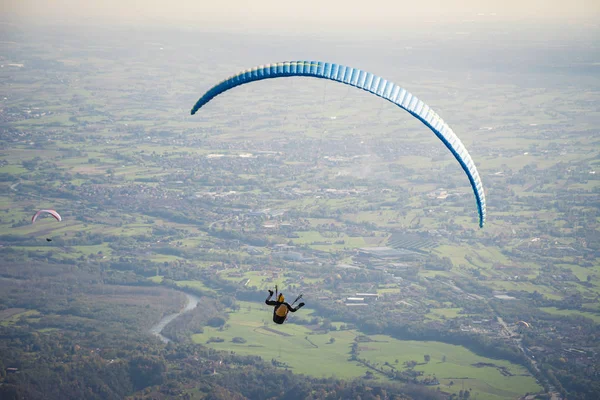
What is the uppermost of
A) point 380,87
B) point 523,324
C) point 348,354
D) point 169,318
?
point 380,87

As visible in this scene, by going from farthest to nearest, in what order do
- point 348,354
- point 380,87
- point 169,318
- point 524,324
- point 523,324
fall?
point 523,324, point 524,324, point 169,318, point 348,354, point 380,87

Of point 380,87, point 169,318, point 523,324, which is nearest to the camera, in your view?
point 380,87

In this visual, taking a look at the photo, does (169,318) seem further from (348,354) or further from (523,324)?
(523,324)

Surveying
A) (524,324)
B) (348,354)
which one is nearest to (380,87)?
(348,354)

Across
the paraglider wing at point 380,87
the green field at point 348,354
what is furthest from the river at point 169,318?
the paraglider wing at point 380,87

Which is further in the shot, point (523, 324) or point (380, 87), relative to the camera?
point (523, 324)

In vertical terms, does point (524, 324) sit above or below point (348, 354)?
above

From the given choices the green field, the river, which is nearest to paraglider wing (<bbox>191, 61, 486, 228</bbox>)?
the green field

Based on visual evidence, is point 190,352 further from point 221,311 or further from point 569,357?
point 569,357

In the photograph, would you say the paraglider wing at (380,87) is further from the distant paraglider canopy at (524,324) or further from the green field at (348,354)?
the distant paraglider canopy at (524,324)

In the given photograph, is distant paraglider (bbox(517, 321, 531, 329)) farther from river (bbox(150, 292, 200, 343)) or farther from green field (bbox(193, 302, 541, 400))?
river (bbox(150, 292, 200, 343))

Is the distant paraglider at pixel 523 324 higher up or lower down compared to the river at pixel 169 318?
higher up
